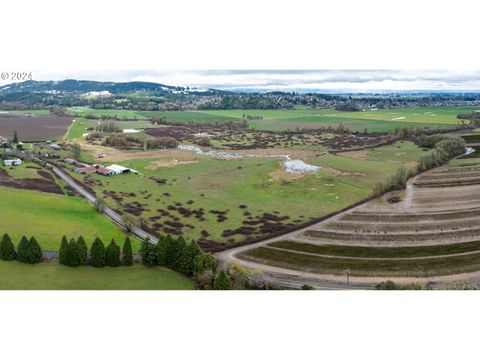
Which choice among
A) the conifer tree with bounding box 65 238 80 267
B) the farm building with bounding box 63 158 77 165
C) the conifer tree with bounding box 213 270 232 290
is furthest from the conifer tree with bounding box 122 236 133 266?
the farm building with bounding box 63 158 77 165

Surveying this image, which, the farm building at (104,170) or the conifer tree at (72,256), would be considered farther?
the farm building at (104,170)

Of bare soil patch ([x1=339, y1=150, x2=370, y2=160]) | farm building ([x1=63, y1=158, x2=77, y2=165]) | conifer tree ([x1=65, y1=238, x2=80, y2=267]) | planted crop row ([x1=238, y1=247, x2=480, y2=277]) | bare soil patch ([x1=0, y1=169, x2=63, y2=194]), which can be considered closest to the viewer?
conifer tree ([x1=65, y1=238, x2=80, y2=267])

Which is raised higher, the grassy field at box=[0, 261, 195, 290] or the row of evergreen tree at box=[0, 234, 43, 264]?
the row of evergreen tree at box=[0, 234, 43, 264]

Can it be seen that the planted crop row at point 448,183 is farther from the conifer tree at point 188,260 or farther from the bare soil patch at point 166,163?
the bare soil patch at point 166,163

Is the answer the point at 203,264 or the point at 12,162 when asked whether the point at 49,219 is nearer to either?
the point at 203,264

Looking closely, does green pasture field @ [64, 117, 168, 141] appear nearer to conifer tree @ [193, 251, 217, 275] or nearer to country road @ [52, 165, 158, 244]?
country road @ [52, 165, 158, 244]

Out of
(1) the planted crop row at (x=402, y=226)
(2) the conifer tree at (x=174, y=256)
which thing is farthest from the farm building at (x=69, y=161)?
(1) the planted crop row at (x=402, y=226)
